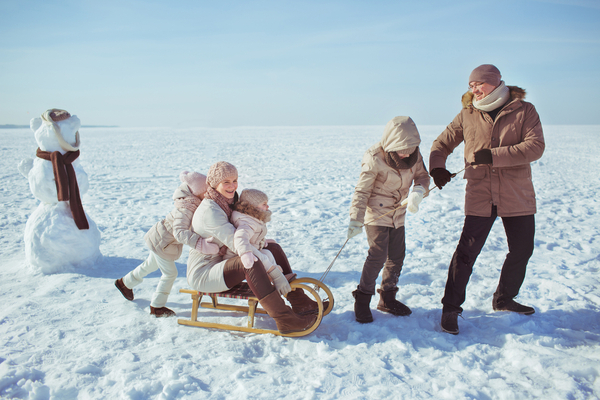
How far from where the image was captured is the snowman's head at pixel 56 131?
4.01m

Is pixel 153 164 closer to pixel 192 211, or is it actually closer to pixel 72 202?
pixel 72 202

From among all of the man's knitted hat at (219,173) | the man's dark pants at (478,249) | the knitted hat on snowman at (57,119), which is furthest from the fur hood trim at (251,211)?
the knitted hat on snowman at (57,119)

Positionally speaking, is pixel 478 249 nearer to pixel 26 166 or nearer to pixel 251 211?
pixel 251 211

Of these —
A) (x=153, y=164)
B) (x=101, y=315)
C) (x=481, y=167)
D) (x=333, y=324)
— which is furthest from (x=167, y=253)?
(x=153, y=164)

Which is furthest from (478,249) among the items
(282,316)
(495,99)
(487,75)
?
(282,316)

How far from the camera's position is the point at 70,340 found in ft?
9.41

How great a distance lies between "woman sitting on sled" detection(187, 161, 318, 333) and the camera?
2785 mm

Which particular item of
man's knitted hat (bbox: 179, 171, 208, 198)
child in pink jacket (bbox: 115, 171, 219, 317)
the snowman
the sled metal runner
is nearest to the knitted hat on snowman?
the snowman

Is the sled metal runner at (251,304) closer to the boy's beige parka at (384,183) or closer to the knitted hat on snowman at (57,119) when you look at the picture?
the boy's beige parka at (384,183)

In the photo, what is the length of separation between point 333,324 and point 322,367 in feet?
2.11

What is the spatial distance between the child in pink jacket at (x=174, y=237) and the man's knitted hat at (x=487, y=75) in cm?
219

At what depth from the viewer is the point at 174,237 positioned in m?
3.16

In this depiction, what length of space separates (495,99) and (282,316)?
219cm

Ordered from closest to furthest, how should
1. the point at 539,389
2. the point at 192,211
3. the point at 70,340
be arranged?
the point at 539,389
the point at 70,340
the point at 192,211
